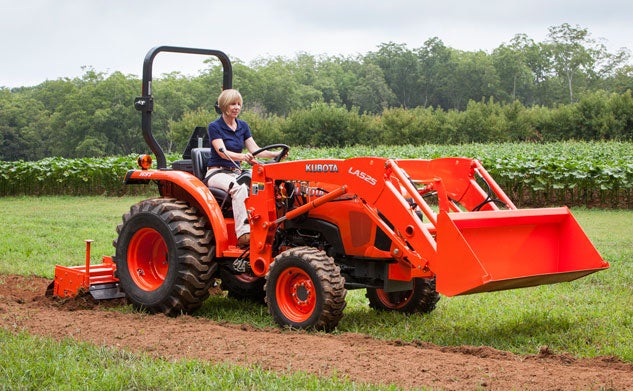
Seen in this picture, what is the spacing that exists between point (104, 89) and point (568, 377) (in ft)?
229

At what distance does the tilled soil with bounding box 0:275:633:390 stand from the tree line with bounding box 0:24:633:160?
3542 cm

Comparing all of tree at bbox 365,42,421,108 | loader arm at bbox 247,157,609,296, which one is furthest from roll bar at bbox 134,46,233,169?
tree at bbox 365,42,421,108

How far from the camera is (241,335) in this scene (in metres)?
6.03

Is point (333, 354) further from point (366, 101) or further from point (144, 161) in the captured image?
point (366, 101)

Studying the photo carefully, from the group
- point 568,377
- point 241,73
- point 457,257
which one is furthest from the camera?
point 241,73

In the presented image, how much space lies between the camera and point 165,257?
7629mm

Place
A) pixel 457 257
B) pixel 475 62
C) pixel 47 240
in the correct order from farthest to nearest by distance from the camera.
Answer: pixel 475 62 < pixel 47 240 < pixel 457 257

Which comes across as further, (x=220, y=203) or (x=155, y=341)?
(x=220, y=203)

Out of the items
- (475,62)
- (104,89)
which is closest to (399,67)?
(475,62)

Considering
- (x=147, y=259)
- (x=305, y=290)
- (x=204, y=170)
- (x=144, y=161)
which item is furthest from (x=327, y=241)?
(x=144, y=161)

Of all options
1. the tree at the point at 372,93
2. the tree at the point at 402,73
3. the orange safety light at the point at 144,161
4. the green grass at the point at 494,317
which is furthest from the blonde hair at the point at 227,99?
the tree at the point at 402,73

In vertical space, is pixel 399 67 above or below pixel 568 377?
above

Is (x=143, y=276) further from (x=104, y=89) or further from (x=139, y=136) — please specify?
(x=104, y=89)

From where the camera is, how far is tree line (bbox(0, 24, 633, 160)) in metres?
50.5
